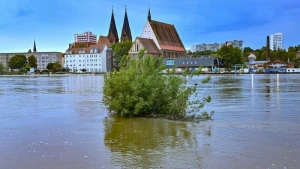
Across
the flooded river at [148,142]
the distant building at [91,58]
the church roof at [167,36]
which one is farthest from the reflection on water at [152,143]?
the distant building at [91,58]

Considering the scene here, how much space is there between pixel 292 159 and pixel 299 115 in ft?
24.6

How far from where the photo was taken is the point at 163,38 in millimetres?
148375

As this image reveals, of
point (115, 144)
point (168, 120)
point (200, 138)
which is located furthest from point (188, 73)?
point (115, 144)

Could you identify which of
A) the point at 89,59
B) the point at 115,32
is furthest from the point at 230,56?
the point at 89,59

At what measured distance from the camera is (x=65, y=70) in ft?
506

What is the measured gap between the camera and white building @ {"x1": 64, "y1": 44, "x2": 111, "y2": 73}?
16075 cm

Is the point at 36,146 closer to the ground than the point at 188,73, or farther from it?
closer to the ground

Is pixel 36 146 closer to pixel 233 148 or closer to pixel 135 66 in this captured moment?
pixel 233 148

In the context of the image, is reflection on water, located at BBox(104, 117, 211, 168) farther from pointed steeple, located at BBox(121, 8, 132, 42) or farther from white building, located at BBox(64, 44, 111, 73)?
pointed steeple, located at BBox(121, 8, 132, 42)

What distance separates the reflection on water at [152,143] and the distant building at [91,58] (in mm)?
146413

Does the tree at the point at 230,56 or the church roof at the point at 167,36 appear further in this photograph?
the church roof at the point at 167,36

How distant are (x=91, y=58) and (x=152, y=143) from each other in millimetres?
156956

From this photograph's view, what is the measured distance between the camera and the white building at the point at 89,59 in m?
161

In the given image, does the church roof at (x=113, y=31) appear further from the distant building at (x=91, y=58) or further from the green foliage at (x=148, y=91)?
the green foliage at (x=148, y=91)
